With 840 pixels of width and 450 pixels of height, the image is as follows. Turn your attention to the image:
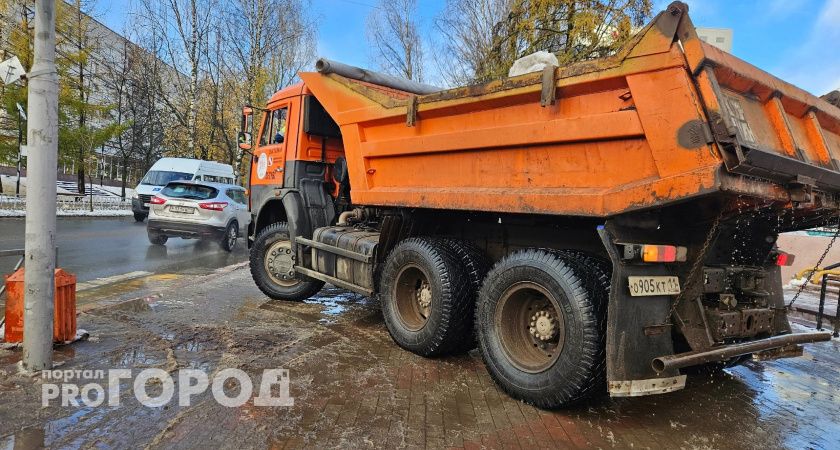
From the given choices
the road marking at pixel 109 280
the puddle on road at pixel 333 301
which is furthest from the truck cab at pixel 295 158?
the road marking at pixel 109 280

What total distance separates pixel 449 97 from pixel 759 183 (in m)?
Answer: 2.39

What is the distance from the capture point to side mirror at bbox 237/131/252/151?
748cm

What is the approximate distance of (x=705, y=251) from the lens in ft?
11.0

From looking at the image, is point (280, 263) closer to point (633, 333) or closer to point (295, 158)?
point (295, 158)

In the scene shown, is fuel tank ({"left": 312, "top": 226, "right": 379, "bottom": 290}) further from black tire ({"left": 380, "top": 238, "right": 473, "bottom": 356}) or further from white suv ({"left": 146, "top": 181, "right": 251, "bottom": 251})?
white suv ({"left": 146, "top": 181, "right": 251, "bottom": 251})

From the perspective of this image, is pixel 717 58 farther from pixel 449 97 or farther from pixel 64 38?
pixel 64 38

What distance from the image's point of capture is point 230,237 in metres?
13.0

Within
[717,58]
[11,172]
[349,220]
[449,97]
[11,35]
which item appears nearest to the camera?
[717,58]

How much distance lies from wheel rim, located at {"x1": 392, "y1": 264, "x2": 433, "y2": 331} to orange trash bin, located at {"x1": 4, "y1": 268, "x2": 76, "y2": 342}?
279 centimetres

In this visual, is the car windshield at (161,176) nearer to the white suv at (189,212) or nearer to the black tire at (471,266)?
the white suv at (189,212)

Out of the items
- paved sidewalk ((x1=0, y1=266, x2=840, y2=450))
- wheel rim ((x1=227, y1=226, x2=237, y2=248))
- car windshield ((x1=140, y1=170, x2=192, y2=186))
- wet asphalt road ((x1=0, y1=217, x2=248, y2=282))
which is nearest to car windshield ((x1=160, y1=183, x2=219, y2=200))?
wheel rim ((x1=227, y1=226, x2=237, y2=248))

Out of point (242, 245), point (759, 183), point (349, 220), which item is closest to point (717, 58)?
point (759, 183)

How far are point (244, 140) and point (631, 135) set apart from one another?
19.2 ft

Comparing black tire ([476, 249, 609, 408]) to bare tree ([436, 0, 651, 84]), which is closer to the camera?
black tire ([476, 249, 609, 408])
